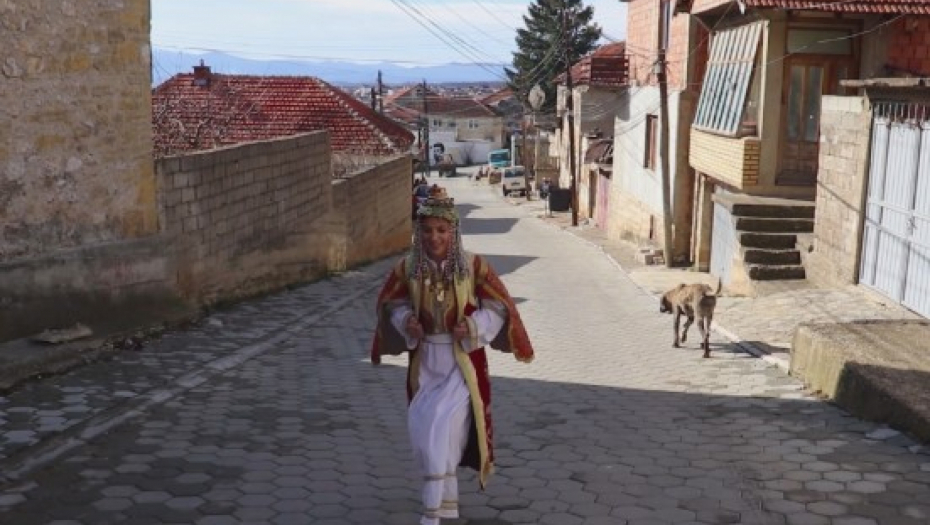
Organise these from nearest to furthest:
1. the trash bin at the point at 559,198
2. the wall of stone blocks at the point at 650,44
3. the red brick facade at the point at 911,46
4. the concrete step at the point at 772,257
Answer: the concrete step at the point at 772,257
the red brick facade at the point at 911,46
the wall of stone blocks at the point at 650,44
the trash bin at the point at 559,198

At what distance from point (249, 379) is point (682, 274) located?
44.1 feet

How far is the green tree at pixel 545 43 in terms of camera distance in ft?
A: 205

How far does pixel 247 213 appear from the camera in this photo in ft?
38.5

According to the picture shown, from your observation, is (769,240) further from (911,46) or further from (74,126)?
(74,126)

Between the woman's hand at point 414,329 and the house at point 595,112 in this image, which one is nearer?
the woman's hand at point 414,329

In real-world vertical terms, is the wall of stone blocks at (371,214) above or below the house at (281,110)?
below

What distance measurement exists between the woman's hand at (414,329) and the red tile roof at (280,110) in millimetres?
17703

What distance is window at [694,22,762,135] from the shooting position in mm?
17016

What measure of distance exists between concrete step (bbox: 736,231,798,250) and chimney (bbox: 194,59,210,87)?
1587 cm

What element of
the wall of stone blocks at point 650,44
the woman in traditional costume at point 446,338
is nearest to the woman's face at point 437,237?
the woman in traditional costume at point 446,338

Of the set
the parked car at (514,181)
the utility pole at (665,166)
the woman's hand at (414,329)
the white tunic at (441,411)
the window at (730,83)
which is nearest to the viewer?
the white tunic at (441,411)

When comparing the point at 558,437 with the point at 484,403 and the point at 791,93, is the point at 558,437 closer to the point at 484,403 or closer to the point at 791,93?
the point at 484,403

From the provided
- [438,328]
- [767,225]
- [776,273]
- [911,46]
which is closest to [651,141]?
[911,46]

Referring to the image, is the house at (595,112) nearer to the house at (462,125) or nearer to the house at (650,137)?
the house at (650,137)
